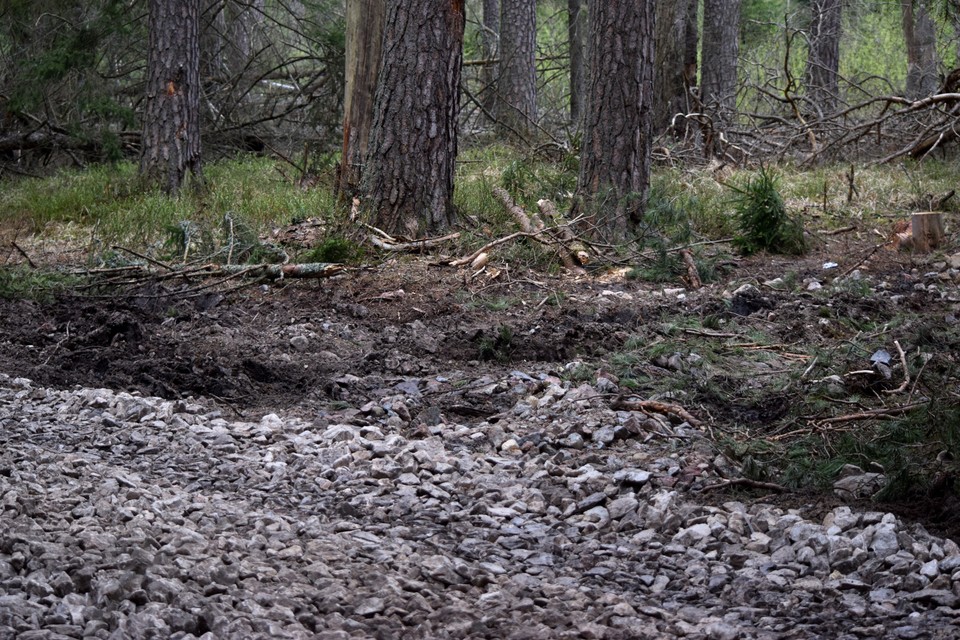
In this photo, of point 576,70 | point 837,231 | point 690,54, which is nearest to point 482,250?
point 837,231

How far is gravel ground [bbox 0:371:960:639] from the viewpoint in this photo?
2412 millimetres

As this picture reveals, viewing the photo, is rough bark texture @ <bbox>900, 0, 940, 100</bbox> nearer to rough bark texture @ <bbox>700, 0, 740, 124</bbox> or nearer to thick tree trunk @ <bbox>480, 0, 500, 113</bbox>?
rough bark texture @ <bbox>700, 0, 740, 124</bbox>

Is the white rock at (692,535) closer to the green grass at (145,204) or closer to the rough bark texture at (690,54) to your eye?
the green grass at (145,204)

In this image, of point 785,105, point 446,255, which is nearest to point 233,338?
point 446,255

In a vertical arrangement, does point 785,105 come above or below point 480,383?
above

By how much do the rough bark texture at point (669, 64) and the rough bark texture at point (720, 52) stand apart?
16.5 inches

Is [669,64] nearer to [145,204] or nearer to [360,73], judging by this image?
[360,73]

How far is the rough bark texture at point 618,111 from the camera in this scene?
7.62m

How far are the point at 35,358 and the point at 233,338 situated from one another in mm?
1009

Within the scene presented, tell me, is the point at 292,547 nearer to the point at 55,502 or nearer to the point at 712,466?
the point at 55,502

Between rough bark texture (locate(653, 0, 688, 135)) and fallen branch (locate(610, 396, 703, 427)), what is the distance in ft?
28.0

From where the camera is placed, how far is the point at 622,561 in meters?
2.88

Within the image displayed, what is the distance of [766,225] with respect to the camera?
7.53 m

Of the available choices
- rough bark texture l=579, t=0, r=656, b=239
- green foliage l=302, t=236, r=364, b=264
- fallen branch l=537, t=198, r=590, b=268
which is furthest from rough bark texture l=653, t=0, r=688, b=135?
green foliage l=302, t=236, r=364, b=264
